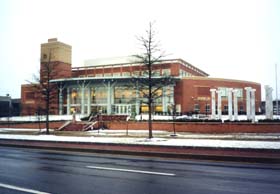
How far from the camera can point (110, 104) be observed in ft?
253

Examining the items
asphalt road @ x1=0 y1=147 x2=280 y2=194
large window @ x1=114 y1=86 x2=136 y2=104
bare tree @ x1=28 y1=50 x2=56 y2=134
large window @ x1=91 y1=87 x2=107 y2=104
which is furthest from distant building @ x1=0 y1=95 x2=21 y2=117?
asphalt road @ x1=0 y1=147 x2=280 y2=194

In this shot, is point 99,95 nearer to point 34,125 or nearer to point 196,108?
point 196,108

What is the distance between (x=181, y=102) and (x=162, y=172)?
2503 inches

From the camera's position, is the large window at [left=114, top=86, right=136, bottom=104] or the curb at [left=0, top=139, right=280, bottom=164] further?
the large window at [left=114, top=86, right=136, bottom=104]

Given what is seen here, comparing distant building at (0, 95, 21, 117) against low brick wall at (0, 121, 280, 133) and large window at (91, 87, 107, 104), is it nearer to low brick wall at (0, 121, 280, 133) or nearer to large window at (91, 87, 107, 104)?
large window at (91, 87, 107, 104)

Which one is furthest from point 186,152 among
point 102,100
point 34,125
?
point 102,100

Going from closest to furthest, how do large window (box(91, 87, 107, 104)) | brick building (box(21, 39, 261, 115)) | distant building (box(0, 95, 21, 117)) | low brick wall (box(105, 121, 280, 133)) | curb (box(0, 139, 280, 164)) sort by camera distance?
curb (box(0, 139, 280, 164))
low brick wall (box(105, 121, 280, 133))
brick building (box(21, 39, 261, 115))
large window (box(91, 87, 107, 104))
distant building (box(0, 95, 21, 117))

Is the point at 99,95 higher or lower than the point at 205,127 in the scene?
higher

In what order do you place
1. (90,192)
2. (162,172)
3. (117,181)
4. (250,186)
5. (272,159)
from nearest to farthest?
(90,192) → (250,186) → (117,181) → (162,172) → (272,159)

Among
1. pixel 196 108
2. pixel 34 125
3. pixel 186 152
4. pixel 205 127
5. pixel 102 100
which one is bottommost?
pixel 34 125

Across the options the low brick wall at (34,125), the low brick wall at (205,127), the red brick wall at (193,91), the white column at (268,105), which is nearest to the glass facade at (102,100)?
the red brick wall at (193,91)

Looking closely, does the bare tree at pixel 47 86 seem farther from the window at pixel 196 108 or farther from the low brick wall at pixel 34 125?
the window at pixel 196 108

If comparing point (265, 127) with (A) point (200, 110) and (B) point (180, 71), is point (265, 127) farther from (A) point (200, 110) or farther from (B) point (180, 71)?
(B) point (180, 71)

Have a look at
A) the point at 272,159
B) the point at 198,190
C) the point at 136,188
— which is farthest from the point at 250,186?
the point at 272,159
